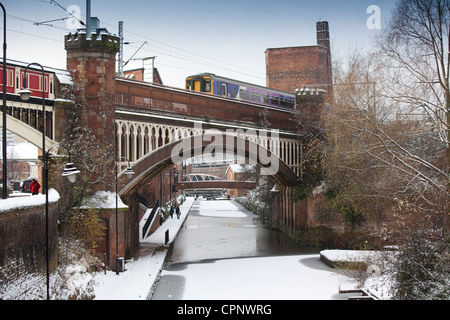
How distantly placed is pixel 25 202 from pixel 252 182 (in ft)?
136

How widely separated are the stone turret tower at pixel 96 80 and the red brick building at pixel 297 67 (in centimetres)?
2985

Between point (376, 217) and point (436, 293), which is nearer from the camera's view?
point (436, 293)

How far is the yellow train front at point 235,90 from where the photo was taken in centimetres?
2950

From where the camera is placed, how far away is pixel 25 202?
11.7 metres

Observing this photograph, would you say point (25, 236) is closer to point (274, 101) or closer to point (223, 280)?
point (223, 280)

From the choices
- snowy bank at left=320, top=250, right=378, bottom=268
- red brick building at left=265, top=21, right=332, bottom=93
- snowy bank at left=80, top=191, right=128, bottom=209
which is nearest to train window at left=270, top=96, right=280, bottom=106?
snowy bank at left=320, top=250, right=378, bottom=268

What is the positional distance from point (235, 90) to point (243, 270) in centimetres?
1282

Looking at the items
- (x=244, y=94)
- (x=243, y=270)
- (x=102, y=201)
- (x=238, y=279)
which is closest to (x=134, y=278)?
(x=102, y=201)

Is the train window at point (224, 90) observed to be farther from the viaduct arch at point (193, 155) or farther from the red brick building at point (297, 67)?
the red brick building at point (297, 67)

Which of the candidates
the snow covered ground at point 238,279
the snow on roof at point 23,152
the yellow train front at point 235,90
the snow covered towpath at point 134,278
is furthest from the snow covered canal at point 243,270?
the snow on roof at point 23,152

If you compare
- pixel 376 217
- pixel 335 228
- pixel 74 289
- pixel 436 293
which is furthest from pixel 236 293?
pixel 335 228

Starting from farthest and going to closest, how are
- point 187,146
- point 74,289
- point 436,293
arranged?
point 187,146 → point 74,289 → point 436,293

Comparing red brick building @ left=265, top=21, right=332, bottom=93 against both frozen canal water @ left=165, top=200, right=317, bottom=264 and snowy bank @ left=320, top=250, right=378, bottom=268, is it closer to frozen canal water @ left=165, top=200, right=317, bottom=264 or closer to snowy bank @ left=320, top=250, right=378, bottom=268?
frozen canal water @ left=165, top=200, right=317, bottom=264
